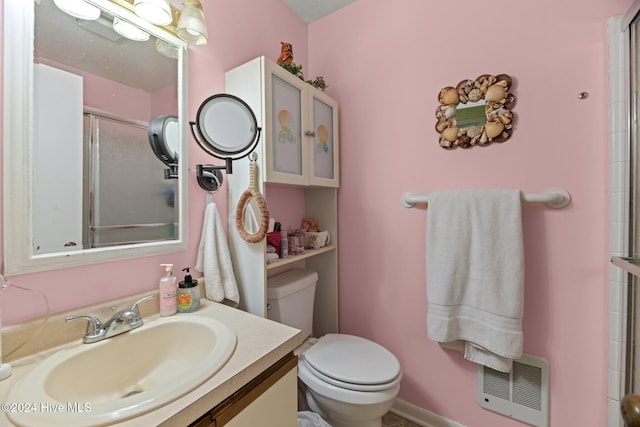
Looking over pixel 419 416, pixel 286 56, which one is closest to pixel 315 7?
pixel 286 56

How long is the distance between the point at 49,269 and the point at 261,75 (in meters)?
0.95

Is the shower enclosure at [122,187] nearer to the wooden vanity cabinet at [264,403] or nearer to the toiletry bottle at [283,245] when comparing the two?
the toiletry bottle at [283,245]

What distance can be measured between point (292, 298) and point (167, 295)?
1.86ft

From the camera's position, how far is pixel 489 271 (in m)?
1.09

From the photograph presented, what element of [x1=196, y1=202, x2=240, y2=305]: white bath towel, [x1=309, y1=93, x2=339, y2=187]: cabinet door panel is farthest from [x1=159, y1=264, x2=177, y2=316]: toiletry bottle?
[x1=309, y1=93, x2=339, y2=187]: cabinet door panel

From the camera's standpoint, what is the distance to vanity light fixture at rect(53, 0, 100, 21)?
76cm

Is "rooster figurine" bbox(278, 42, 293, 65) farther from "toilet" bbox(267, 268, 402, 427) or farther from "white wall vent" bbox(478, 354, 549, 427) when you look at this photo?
"white wall vent" bbox(478, 354, 549, 427)

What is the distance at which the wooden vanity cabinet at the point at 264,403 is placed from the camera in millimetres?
563

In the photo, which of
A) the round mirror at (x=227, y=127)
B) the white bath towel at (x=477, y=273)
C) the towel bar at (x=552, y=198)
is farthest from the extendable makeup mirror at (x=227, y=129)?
the towel bar at (x=552, y=198)

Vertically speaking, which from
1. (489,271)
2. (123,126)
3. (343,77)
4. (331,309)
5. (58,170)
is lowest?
(331,309)

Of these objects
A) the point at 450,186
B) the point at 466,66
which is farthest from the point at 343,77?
the point at 450,186

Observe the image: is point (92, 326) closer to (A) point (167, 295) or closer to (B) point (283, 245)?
(A) point (167, 295)

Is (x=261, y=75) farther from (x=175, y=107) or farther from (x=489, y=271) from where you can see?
(x=489, y=271)

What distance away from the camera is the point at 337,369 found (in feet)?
3.53
